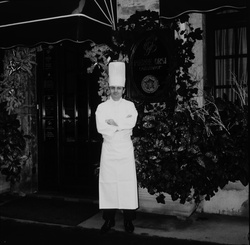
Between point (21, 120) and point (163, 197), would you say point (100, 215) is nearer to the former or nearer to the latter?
point (163, 197)

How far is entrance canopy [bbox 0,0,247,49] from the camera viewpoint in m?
5.33

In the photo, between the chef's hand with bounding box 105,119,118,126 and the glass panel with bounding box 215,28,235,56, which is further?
the glass panel with bounding box 215,28,235,56

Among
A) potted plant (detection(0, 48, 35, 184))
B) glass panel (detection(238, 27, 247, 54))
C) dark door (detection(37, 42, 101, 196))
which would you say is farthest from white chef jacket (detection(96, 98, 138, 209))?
potted plant (detection(0, 48, 35, 184))

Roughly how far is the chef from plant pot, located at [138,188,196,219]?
36.5 inches

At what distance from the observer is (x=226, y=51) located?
242 inches

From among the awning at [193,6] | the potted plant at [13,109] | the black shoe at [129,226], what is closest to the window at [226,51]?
the awning at [193,6]

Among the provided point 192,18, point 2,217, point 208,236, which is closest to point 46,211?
point 2,217

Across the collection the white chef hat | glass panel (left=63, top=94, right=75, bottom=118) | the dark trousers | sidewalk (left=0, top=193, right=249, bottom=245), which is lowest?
sidewalk (left=0, top=193, right=249, bottom=245)

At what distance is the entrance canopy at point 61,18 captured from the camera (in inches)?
210

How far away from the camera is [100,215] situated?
6.02 meters

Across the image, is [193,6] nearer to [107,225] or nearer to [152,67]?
[152,67]

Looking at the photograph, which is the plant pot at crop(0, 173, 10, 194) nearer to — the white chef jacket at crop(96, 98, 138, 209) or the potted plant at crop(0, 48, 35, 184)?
the potted plant at crop(0, 48, 35, 184)

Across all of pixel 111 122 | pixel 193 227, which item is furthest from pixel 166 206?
pixel 111 122

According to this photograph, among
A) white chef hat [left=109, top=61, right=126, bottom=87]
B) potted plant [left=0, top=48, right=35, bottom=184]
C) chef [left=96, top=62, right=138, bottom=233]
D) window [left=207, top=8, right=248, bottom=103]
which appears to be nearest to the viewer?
chef [left=96, top=62, right=138, bottom=233]
